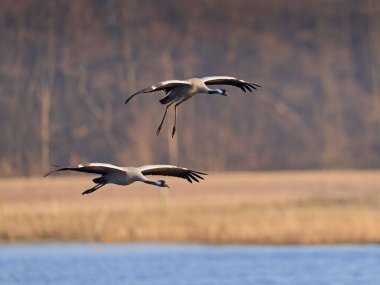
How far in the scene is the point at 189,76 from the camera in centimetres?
6856

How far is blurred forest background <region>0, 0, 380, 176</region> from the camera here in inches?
2564

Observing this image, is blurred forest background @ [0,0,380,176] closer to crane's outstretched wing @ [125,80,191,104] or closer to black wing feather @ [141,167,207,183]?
black wing feather @ [141,167,207,183]

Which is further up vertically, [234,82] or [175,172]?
[234,82]

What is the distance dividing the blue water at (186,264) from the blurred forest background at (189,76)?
33.0 meters

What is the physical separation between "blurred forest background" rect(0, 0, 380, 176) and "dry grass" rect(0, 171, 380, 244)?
15171mm

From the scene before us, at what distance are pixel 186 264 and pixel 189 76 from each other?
42.1m

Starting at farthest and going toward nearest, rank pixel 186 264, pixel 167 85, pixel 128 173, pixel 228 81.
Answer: pixel 186 264, pixel 228 81, pixel 128 173, pixel 167 85

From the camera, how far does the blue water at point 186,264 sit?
24953mm

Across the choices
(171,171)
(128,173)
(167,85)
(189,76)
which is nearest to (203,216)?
(171,171)

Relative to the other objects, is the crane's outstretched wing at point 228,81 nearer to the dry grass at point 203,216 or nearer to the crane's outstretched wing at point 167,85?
the crane's outstretched wing at point 167,85

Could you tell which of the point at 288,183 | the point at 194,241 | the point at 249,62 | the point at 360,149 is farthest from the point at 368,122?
the point at 194,241

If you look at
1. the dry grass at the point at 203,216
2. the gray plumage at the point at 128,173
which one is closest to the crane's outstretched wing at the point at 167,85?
the gray plumage at the point at 128,173

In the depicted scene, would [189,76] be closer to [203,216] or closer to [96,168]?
[203,216]

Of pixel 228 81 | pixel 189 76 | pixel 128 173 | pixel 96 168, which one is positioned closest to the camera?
pixel 96 168
